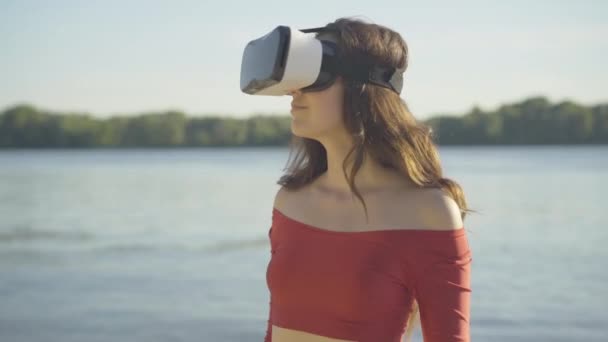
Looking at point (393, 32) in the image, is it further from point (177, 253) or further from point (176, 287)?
point (177, 253)

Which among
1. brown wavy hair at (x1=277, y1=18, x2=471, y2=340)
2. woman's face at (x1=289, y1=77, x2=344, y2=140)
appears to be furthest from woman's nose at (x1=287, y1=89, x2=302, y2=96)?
brown wavy hair at (x1=277, y1=18, x2=471, y2=340)

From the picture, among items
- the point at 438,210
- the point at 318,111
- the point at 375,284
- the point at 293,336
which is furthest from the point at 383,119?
the point at 293,336

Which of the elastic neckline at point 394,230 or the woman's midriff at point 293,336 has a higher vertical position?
the elastic neckline at point 394,230

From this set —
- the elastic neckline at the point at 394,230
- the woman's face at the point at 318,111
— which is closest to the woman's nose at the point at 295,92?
the woman's face at the point at 318,111

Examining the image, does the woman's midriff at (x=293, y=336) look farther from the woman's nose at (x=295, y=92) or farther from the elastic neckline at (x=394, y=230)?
the woman's nose at (x=295, y=92)

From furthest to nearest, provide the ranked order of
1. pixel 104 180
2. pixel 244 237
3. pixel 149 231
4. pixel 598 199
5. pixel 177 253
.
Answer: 1. pixel 104 180
2. pixel 598 199
3. pixel 149 231
4. pixel 244 237
5. pixel 177 253

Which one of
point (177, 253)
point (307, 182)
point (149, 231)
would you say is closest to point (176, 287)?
point (177, 253)

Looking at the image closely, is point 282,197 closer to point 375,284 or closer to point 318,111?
point 318,111

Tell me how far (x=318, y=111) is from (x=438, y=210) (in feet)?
1.28

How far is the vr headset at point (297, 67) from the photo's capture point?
2098mm

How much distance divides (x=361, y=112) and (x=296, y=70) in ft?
0.67

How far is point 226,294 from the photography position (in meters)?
8.76

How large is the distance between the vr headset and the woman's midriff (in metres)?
0.59

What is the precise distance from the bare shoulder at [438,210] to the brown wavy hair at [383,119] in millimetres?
46
